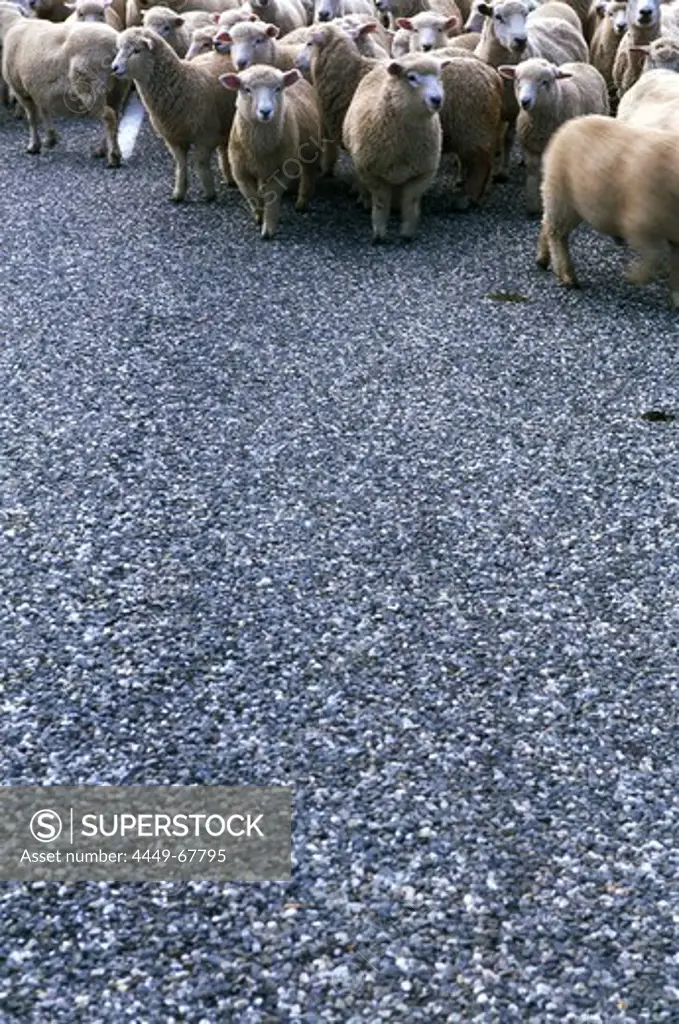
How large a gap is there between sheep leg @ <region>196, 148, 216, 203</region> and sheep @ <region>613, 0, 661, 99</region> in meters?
3.04

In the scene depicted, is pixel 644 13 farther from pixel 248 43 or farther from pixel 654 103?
pixel 248 43

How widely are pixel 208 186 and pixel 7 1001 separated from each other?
6393 millimetres

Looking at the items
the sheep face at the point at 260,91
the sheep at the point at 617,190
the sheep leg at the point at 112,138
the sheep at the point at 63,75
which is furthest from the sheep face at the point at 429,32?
the sheep at the point at 617,190

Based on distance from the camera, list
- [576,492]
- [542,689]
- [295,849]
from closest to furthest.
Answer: [295,849], [542,689], [576,492]

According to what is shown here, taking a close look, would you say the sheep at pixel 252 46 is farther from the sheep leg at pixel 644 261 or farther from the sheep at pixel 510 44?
the sheep leg at pixel 644 261

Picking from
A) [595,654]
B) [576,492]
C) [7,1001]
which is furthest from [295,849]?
[576,492]

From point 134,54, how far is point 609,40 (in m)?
3.82

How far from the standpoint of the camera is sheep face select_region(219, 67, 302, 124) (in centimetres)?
696

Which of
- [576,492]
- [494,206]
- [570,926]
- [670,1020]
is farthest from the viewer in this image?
[494,206]

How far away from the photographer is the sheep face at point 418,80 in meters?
6.95

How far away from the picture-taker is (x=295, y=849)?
114 inches

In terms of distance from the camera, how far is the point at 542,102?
7.45m

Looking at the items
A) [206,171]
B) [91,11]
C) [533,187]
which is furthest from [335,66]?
[91,11]

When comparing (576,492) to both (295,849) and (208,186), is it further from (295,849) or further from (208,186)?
(208,186)
